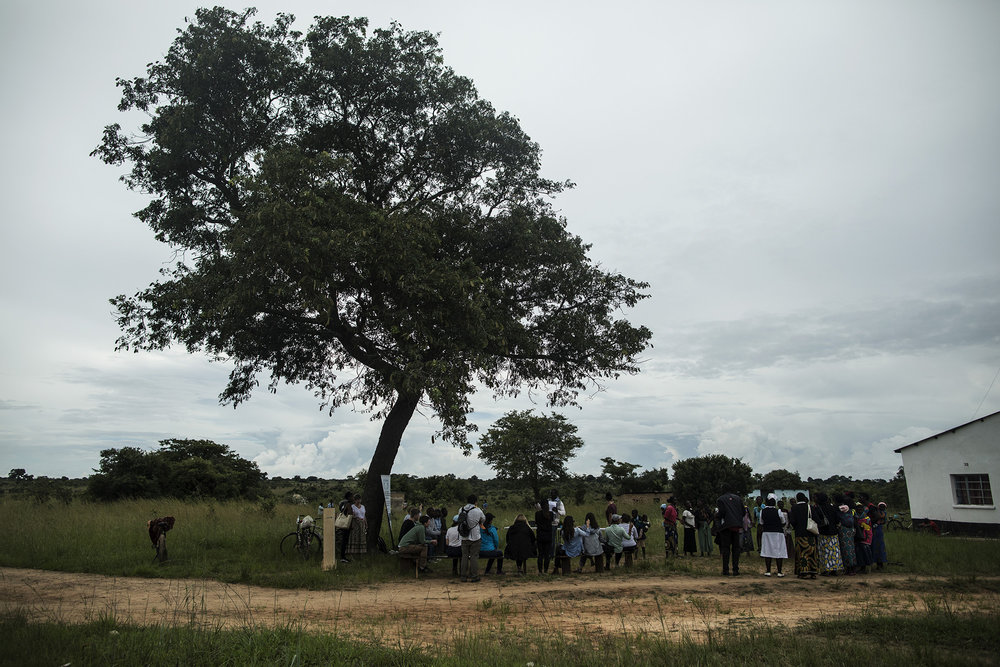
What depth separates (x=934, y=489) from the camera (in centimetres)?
2591

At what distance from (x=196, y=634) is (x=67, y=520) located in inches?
571

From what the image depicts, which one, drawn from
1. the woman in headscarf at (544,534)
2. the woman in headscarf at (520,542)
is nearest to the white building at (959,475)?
the woman in headscarf at (544,534)

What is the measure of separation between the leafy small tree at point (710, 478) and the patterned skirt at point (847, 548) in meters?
22.6

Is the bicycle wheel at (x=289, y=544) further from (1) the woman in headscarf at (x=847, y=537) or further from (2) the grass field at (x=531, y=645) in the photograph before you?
(1) the woman in headscarf at (x=847, y=537)

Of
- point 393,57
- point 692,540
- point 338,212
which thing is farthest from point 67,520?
point 692,540

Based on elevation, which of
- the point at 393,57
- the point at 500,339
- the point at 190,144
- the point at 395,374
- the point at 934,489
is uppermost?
the point at 393,57

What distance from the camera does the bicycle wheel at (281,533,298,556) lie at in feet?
50.6

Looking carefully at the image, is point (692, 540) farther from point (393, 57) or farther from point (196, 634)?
point (393, 57)

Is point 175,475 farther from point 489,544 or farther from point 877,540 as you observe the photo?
point 877,540

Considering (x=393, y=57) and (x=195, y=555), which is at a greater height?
(x=393, y=57)

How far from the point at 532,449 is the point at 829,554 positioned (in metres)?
30.2

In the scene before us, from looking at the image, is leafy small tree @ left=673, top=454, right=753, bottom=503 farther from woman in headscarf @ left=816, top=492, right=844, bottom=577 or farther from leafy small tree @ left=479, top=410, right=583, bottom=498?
woman in headscarf @ left=816, top=492, right=844, bottom=577

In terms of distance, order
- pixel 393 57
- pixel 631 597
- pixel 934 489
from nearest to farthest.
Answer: pixel 631 597 < pixel 393 57 < pixel 934 489

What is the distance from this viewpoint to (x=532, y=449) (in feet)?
142
